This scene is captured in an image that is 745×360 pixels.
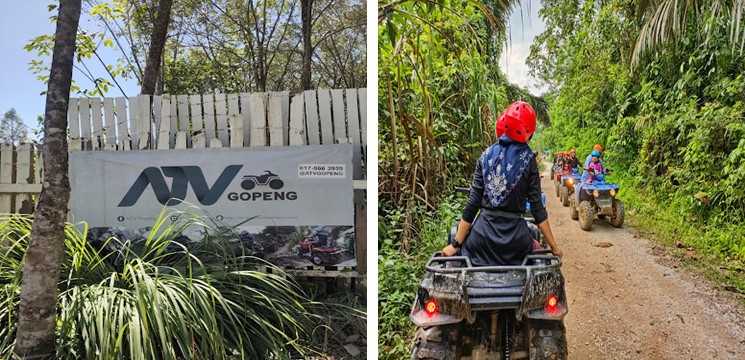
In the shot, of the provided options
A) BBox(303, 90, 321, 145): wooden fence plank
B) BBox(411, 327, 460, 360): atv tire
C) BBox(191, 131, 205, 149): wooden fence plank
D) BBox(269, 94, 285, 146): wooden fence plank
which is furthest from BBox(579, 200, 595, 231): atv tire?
BBox(191, 131, 205, 149): wooden fence plank

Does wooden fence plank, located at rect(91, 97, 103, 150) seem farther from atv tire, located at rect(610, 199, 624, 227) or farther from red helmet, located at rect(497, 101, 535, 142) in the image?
atv tire, located at rect(610, 199, 624, 227)

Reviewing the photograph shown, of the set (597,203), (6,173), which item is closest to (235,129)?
(6,173)

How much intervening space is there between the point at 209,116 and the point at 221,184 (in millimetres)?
363

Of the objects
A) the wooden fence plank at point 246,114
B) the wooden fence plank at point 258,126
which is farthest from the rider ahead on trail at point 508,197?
the wooden fence plank at point 246,114

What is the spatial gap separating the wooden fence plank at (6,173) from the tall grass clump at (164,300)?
0.56 ft

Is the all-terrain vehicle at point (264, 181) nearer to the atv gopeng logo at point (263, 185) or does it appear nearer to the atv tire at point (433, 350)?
the atv gopeng logo at point (263, 185)

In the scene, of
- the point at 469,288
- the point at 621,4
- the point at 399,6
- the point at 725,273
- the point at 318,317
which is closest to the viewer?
the point at 469,288

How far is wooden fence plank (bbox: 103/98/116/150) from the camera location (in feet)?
7.77

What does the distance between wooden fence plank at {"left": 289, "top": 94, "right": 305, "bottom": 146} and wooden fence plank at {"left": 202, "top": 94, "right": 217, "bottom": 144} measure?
375 mm

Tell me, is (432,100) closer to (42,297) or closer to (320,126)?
(320,126)

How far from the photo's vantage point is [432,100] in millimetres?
2062

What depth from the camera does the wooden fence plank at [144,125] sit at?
92.5 inches

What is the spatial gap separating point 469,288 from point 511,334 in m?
0.25

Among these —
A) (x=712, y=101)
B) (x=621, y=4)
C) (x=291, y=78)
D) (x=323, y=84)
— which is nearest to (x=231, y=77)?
(x=291, y=78)
